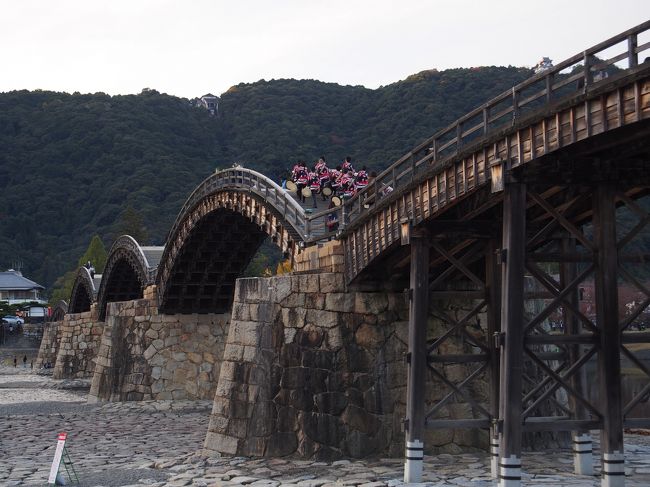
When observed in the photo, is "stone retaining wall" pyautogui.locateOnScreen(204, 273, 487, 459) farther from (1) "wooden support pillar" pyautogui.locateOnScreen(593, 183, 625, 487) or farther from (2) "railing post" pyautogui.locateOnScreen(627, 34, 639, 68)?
(2) "railing post" pyautogui.locateOnScreen(627, 34, 639, 68)

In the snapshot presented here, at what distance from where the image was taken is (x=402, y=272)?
18.5m

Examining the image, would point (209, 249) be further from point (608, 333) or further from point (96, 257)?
point (96, 257)

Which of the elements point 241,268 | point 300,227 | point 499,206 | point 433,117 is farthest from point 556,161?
point 433,117

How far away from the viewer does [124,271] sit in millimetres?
52375

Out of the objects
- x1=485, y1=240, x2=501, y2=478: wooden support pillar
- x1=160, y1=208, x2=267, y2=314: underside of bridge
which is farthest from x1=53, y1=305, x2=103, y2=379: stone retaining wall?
x1=485, y1=240, x2=501, y2=478: wooden support pillar

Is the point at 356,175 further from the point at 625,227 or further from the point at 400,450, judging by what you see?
the point at 625,227

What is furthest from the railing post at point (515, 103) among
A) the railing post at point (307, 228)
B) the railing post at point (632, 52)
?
the railing post at point (307, 228)

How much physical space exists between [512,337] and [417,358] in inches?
126

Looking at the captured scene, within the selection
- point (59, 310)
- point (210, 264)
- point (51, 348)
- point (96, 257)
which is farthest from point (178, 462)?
point (96, 257)

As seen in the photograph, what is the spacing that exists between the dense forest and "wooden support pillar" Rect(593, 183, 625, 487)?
77849 millimetres

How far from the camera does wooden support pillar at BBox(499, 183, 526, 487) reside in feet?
39.7

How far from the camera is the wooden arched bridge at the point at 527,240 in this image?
1195 cm

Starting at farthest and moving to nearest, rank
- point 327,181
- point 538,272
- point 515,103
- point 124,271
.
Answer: point 124,271 → point 327,181 → point 538,272 → point 515,103

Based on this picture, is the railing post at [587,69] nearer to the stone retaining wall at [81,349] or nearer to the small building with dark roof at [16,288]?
the stone retaining wall at [81,349]
